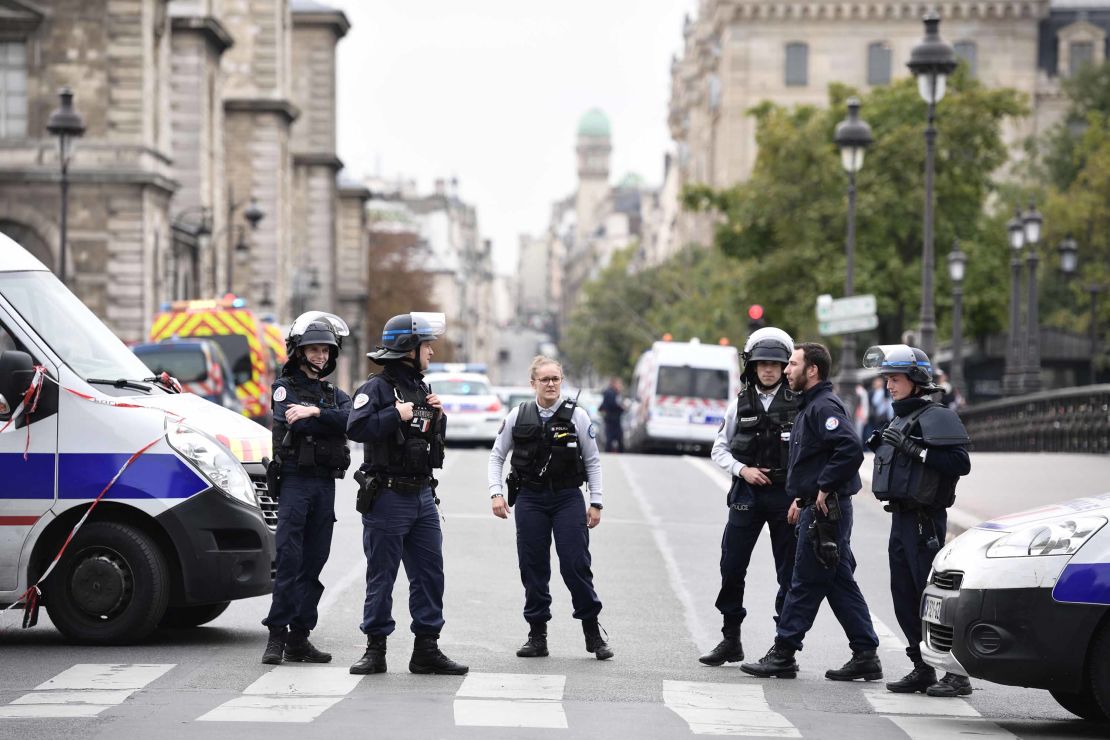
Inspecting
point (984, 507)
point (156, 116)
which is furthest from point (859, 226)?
point (984, 507)

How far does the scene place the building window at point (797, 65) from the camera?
91.6m

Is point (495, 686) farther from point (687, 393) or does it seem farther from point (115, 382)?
point (687, 393)

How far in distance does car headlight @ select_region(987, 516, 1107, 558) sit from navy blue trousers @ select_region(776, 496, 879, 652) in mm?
1534

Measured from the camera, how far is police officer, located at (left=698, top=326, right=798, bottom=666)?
1141 centimetres

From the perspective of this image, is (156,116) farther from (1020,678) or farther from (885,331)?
(1020,678)

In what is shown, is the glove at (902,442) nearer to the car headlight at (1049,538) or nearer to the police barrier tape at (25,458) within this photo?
the car headlight at (1049,538)

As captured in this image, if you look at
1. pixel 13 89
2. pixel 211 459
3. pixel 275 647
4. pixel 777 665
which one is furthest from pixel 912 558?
pixel 13 89

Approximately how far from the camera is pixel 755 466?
1145cm

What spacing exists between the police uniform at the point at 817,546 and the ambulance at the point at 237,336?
25.4 metres

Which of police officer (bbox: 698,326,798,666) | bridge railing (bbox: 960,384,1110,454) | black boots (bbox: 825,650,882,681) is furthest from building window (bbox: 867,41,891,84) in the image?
black boots (bbox: 825,650,882,681)

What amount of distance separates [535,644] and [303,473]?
1.73 meters

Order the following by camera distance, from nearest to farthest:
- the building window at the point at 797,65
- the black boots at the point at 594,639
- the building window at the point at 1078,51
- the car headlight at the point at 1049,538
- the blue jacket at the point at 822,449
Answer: the car headlight at the point at 1049,538
the blue jacket at the point at 822,449
the black boots at the point at 594,639
the building window at the point at 797,65
the building window at the point at 1078,51

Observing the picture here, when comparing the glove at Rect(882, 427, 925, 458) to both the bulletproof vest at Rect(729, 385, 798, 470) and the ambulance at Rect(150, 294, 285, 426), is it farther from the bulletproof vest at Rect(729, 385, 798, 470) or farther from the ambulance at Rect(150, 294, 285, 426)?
the ambulance at Rect(150, 294, 285, 426)

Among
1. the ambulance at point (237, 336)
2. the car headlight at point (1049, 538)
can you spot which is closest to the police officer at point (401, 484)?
the car headlight at point (1049, 538)
